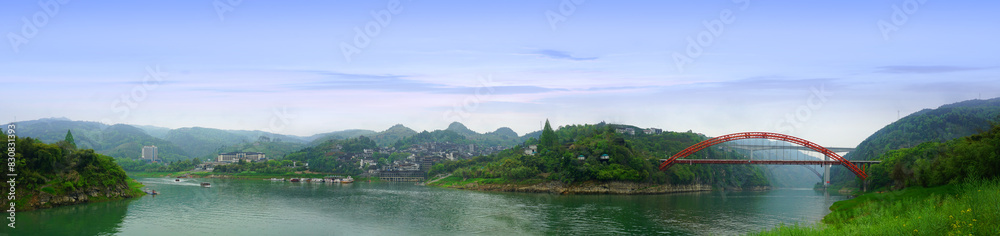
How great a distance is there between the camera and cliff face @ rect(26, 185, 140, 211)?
135 ft

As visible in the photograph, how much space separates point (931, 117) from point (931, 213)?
10803 centimetres

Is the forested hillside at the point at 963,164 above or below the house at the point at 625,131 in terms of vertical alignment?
below

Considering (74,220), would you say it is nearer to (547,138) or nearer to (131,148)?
(547,138)

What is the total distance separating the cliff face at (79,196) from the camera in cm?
4128

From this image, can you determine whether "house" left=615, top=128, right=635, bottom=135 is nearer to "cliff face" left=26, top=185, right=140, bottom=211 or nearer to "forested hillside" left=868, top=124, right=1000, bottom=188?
"forested hillside" left=868, top=124, right=1000, bottom=188

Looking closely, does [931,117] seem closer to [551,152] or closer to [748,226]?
[551,152]

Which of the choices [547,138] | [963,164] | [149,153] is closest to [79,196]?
[963,164]

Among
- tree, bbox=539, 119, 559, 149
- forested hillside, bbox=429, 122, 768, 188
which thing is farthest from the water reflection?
tree, bbox=539, 119, 559, 149

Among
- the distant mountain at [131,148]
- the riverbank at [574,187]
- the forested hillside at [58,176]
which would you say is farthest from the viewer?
the distant mountain at [131,148]

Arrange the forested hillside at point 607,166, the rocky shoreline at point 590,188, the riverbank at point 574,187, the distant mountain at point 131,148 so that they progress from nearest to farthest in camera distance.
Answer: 1. the rocky shoreline at point 590,188
2. the riverbank at point 574,187
3. the forested hillside at point 607,166
4. the distant mountain at point 131,148

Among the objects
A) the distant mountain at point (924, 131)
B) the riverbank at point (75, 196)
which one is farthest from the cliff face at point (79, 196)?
the distant mountain at point (924, 131)

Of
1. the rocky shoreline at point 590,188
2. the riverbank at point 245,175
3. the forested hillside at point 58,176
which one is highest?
the forested hillside at point 58,176

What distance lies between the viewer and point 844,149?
93562 mm

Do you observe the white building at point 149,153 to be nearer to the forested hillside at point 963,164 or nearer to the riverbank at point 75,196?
the riverbank at point 75,196
